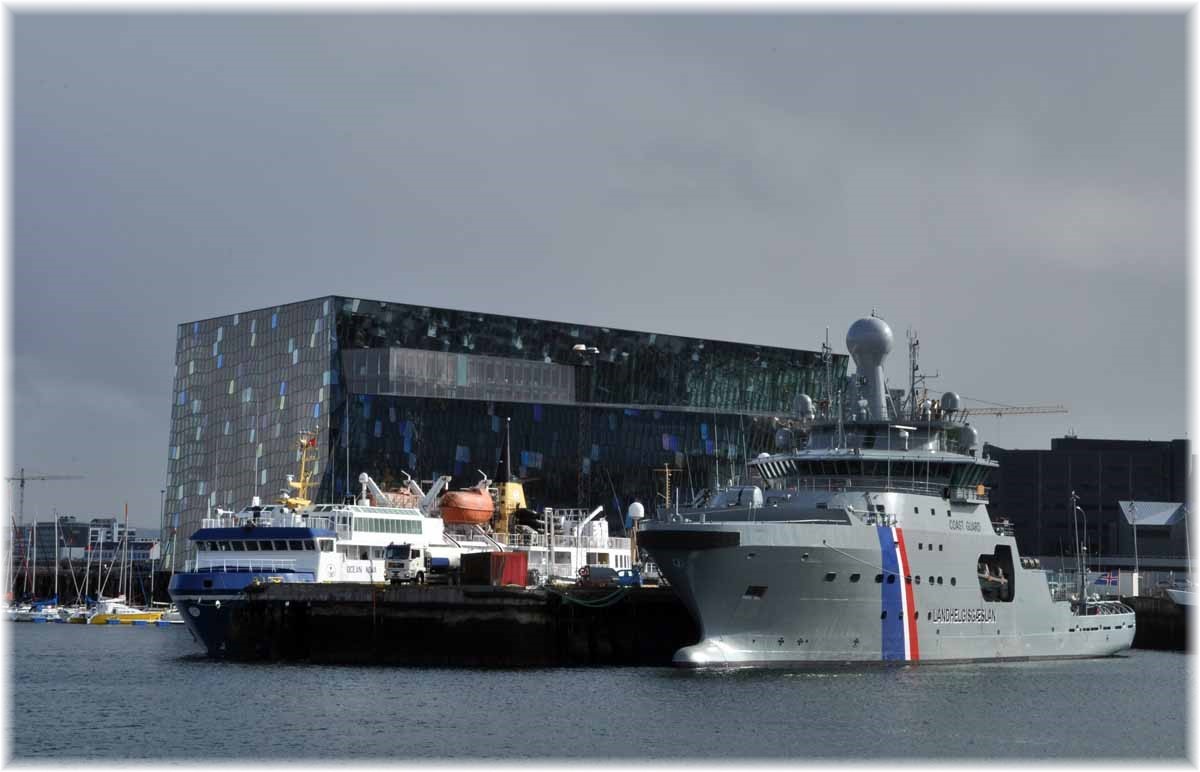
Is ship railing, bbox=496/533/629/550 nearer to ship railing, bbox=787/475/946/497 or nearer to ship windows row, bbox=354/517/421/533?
ship windows row, bbox=354/517/421/533

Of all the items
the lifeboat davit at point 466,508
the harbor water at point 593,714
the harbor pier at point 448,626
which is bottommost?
the harbor water at point 593,714

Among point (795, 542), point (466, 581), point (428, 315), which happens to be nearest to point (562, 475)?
point (428, 315)

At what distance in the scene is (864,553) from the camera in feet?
203

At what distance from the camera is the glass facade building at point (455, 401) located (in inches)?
4648

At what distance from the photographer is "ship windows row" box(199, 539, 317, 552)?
71.3 metres

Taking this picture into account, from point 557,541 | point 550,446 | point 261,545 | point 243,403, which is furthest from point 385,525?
point 243,403

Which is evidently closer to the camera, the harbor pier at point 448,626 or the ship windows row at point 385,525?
the harbor pier at point 448,626

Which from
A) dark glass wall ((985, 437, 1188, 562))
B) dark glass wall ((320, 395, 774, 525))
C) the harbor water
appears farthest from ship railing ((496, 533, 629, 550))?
dark glass wall ((985, 437, 1188, 562))

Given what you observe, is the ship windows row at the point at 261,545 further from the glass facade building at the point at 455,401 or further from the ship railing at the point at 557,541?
the glass facade building at the point at 455,401

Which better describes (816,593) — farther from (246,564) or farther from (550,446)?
(550,446)

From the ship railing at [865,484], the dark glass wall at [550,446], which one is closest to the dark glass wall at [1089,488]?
the dark glass wall at [550,446]

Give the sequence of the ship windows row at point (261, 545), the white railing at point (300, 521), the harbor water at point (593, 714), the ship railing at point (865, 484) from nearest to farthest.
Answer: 1. the harbor water at point (593, 714)
2. the ship railing at point (865, 484)
3. the ship windows row at point (261, 545)
4. the white railing at point (300, 521)

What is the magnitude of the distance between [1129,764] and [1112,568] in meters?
92.0

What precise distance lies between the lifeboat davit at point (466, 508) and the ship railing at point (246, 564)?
37.3 feet
